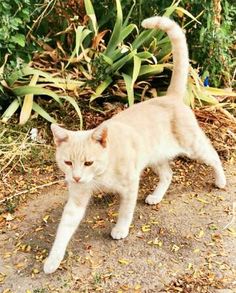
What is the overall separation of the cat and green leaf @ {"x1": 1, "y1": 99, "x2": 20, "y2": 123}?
3.50 ft

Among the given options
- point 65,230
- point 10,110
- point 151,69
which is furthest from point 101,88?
point 65,230

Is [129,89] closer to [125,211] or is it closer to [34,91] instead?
[34,91]

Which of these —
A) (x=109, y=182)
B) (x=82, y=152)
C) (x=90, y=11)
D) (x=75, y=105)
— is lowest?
(x=75, y=105)

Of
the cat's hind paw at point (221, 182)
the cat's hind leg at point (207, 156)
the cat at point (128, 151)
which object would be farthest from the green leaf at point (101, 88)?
the cat's hind paw at point (221, 182)

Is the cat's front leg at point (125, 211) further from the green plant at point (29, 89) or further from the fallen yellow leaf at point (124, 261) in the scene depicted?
the green plant at point (29, 89)

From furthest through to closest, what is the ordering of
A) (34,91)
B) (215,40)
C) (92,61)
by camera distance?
(215,40) < (92,61) < (34,91)

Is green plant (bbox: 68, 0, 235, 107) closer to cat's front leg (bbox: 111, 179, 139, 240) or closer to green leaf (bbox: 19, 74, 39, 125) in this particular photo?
green leaf (bbox: 19, 74, 39, 125)

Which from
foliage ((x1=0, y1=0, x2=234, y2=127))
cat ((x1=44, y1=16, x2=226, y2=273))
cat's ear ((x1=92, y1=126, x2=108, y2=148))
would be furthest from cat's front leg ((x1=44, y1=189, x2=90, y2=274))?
foliage ((x1=0, y1=0, x2=234, y2=127))

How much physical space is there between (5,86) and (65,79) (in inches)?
17.9

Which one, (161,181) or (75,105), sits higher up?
(75,105)

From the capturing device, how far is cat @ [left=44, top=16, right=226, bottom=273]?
2.74 m

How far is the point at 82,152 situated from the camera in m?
2.70

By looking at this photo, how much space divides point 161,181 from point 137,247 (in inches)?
23.2

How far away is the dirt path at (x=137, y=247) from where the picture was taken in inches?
107
